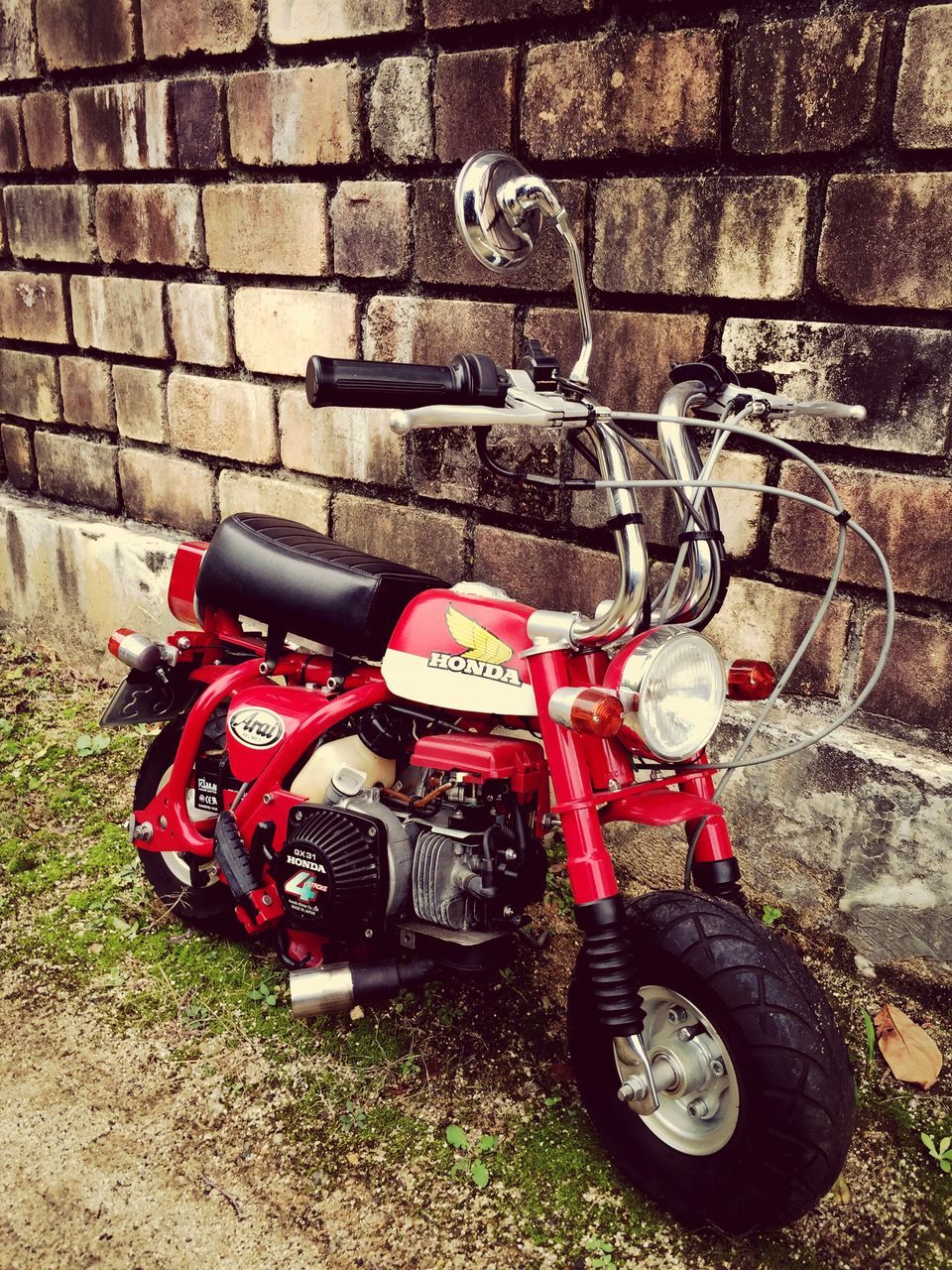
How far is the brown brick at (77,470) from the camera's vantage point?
12.8 ft

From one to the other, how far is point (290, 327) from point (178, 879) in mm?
1600

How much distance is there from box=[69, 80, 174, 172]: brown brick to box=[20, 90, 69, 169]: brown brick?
5 cm

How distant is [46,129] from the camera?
3.74 meters

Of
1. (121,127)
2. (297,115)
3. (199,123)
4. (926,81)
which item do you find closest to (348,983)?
(926,81)

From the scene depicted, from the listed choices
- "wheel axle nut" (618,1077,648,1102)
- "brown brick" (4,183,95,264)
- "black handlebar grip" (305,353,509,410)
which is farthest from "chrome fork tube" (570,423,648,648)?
"brown brick" (4,183,95,264)

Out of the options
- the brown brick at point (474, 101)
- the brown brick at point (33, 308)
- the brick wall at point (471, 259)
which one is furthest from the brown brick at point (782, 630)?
the brown brick at point (33, 308)

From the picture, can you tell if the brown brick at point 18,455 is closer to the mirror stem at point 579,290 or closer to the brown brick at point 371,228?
the brown brick at point 371,228

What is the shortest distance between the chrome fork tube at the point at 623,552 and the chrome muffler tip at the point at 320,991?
88 cm

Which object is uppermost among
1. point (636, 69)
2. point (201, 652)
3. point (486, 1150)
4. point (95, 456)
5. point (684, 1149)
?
point (636, 69)

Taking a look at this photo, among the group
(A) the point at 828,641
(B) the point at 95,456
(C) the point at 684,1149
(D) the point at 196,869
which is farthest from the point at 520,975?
(B) the point at 95,456

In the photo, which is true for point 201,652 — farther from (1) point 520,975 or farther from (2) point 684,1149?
(2) point 684,1149

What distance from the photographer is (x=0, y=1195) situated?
1877 mm

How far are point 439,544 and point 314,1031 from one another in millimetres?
1314

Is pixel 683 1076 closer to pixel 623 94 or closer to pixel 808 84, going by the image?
pixel 808 84
